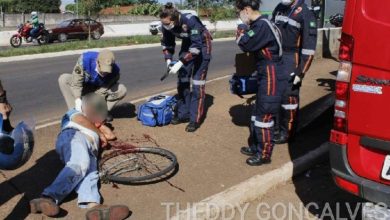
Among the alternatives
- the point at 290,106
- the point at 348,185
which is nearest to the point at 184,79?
the point at 290,106

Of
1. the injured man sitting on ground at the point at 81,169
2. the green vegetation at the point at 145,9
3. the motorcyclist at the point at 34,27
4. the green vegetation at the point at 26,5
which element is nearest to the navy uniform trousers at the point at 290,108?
the injured man sitting on ground at the point at 81,169

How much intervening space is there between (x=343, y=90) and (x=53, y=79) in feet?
31.9

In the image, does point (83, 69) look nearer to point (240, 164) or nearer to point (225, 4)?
point (240, 164)

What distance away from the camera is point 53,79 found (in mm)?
11930

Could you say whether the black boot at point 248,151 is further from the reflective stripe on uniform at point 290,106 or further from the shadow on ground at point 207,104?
the shadow on ground at point 207,104

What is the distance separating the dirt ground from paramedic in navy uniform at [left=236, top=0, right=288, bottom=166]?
32cm

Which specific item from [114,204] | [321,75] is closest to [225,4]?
[321,75]

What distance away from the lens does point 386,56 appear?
3098mm

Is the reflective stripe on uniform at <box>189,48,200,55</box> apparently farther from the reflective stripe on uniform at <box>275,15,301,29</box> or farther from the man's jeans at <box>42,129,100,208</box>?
the man's jeans at <box>42,129,100,208</box>

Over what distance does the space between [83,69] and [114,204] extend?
7.82 feet

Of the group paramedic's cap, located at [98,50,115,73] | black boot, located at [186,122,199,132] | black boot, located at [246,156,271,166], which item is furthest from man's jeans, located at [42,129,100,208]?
black boot, located at [186,122,199,132]

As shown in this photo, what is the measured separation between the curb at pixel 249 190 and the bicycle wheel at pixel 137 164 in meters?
0.76

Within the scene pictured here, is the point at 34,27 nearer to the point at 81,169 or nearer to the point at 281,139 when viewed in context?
the point at 281,139

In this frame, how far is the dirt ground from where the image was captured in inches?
165
